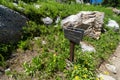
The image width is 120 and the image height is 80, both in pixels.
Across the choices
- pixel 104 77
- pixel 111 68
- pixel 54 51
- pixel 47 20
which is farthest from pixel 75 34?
pixel 47 20

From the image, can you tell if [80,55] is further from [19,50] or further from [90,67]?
[19,50]

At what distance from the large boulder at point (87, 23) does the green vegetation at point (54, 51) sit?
0.37 meters

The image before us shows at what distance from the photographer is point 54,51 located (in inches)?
349

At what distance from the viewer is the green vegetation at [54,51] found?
744 centimetres

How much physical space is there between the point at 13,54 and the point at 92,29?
450 cm

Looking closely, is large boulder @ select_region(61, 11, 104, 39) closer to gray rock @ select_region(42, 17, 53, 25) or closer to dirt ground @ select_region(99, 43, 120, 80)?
gray rock @ select_region(42, 17, 53, 25)

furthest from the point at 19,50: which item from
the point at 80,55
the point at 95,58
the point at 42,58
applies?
the point at 95,58

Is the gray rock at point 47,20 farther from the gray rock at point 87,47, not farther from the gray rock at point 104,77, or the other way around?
the gray rock at point 104,77

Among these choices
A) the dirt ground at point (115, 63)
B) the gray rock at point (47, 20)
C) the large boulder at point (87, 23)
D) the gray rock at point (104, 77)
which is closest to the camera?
the gray rock at point (104, 77)

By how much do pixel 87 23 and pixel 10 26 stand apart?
4073 mm

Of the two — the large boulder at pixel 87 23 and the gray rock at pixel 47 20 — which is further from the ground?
the gray rock at pixel 47 20

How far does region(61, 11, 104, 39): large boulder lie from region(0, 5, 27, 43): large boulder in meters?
2.72

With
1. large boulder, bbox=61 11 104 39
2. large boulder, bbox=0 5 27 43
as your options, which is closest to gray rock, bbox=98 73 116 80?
large boulder, bbox=0 5 27 43

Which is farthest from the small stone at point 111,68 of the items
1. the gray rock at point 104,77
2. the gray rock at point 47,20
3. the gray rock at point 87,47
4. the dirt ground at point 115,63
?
the gray rock at point 47,20
